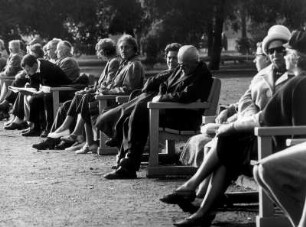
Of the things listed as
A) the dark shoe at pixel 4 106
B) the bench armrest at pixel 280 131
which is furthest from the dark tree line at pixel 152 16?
the bench armrest at pixel 280 131

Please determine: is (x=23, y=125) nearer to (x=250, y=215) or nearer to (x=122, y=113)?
(x=122, y=113)

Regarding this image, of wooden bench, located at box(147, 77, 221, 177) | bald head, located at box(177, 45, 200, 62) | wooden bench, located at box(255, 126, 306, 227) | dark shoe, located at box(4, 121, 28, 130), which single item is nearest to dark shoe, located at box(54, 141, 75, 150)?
wooden bench, located at box(147, 77, 221, 177)

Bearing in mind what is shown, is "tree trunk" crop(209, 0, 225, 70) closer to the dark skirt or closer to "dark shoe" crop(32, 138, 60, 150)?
"dark shoe" crop(32, 138, 60, 150)

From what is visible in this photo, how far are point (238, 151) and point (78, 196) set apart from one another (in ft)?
7.13

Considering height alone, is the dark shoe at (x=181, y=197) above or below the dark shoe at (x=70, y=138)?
above

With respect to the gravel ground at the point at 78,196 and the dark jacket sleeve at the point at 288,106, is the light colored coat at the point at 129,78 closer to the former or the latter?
the gravel ground at the point at 78,196

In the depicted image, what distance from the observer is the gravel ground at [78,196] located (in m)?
7.66

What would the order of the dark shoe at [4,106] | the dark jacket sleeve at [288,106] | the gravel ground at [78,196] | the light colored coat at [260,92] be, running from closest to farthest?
the dark jacket sleeve at [288,106], the gravel ground at [78,196], the light colored coat at [260,92], the dark shoe at [4,106]

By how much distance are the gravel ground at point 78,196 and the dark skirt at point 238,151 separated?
1.49 feet

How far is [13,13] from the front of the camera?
42281 mm

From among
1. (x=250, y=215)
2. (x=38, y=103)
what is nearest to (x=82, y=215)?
(x=250, y=215)

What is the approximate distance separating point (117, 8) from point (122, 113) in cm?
3491

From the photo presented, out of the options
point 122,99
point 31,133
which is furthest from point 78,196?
point 31,133

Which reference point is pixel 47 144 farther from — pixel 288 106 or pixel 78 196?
pixel 288 106
